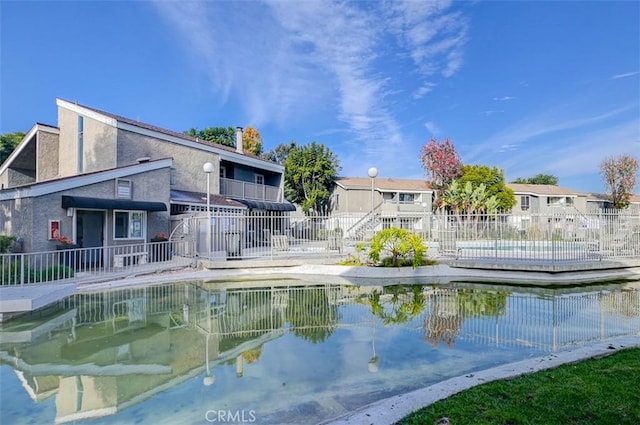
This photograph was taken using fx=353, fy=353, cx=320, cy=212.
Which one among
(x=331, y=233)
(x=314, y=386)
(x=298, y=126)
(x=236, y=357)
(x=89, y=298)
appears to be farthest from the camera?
(x=298, y=126)

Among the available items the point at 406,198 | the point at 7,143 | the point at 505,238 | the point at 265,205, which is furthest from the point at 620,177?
the point at 7,143

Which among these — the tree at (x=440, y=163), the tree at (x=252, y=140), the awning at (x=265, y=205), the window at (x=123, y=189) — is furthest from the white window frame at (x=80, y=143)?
the tree at (x=440, y=163)

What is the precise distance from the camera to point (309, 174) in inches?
1499

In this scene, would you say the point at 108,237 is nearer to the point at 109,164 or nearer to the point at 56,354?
the point at 109,164

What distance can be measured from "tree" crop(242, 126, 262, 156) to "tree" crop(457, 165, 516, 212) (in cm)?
2664

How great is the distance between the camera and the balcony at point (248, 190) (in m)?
23.9

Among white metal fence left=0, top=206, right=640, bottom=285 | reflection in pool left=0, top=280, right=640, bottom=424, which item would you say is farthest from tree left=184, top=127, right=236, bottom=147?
reflection in pool left=0, top=280, right=640, bottom=424

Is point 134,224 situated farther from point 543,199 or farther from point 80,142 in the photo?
point 543,199

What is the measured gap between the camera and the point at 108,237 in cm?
1514

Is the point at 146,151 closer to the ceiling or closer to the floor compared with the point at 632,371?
closer to the ceiling

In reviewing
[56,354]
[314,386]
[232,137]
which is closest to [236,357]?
[314,386]

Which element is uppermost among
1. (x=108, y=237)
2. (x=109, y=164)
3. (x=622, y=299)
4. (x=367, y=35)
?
(x=367, y=35)

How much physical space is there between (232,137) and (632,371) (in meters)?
48.3

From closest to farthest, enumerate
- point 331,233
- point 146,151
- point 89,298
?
point 89,298 → point 331,233 → point 146,151
